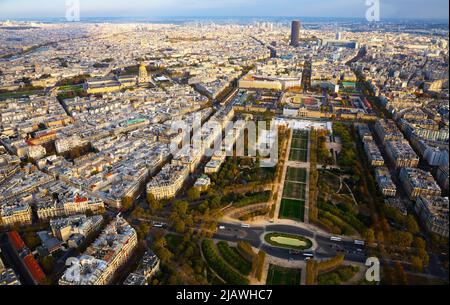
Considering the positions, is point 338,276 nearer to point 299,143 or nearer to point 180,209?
point 180,209

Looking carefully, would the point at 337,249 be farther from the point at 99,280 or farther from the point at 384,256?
the point at 99,280

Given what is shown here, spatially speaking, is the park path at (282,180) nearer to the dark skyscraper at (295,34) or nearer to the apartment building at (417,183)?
the apartment building at (417,183)

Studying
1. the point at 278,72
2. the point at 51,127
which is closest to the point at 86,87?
the point at 51,127

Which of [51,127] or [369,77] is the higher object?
[369,77]
